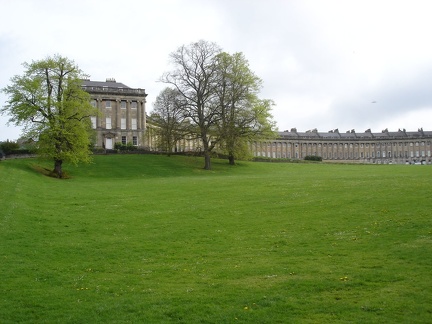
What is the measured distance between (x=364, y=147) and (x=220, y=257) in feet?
512

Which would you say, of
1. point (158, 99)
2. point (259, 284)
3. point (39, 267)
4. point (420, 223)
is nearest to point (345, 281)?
point (259, 284)

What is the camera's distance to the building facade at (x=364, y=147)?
15775 cm

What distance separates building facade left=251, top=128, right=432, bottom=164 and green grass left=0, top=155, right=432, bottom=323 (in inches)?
5060

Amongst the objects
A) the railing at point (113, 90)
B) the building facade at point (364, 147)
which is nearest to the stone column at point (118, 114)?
the railing at point (113, 90)

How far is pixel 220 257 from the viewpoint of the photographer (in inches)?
643

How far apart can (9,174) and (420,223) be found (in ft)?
106

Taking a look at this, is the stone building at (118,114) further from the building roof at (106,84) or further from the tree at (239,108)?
the tree at (239,108)

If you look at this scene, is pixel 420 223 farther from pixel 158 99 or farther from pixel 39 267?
pixel 158 99

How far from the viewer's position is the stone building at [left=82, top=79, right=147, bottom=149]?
9081cm

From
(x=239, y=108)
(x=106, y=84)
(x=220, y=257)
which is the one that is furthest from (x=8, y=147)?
(x=220, y=257)

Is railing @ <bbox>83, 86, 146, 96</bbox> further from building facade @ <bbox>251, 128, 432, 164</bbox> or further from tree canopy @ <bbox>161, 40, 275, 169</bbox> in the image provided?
building facade @ <bbox>251, 128, 432, 164</bbox>

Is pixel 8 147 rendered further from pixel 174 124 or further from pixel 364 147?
pixel 364 147

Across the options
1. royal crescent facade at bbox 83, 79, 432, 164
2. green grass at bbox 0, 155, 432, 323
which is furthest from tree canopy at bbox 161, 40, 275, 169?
royal crescent facade at bbox 83, 79, 432, 164

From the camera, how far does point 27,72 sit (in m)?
48.2
